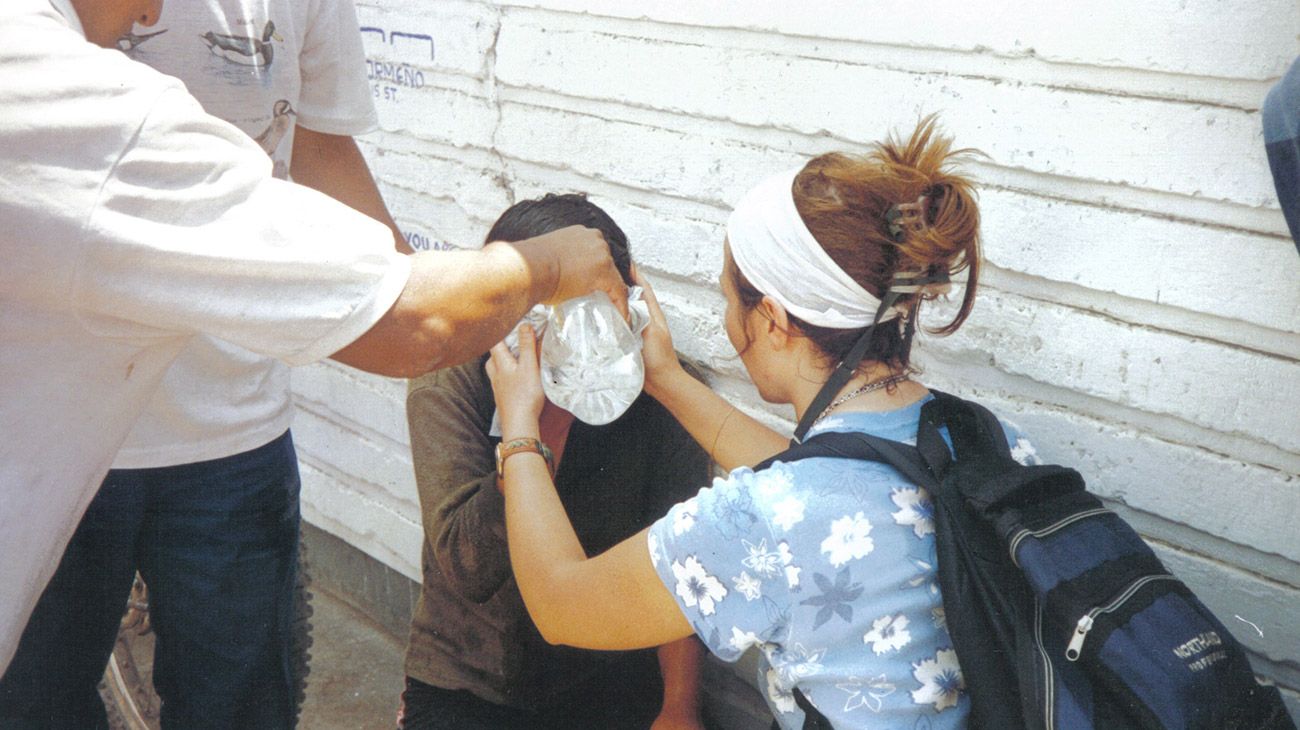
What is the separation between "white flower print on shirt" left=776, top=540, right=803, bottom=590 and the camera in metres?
1.63

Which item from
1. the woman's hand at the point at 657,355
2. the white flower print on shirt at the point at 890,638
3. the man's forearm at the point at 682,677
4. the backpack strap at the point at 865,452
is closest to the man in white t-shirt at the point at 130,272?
the backpack strap at the point at 865,452

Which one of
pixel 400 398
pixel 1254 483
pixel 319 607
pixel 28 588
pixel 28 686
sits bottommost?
pixel 319 607

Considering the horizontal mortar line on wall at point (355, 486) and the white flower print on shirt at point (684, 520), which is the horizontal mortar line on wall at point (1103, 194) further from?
the horizontal mortar line on wall at point (355, 486)

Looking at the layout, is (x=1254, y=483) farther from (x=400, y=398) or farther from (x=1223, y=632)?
(x=400, y=398)

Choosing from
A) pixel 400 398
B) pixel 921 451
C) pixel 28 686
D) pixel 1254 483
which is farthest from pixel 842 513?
pixel 400 398

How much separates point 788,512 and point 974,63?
3.31 feet

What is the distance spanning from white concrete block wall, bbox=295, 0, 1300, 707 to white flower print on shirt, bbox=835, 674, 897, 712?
736 mm

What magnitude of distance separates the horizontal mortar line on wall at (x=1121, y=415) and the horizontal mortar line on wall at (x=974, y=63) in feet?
1.82

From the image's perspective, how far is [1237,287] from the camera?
1918 millimetres

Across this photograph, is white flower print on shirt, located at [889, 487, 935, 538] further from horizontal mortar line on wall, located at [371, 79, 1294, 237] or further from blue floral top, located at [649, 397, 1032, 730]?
horizontal mortar line on wall, located at [371, 79, 1294, 237]

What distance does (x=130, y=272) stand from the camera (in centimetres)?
132

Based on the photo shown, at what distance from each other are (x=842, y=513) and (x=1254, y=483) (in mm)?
837

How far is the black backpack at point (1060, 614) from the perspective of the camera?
1.48 metres

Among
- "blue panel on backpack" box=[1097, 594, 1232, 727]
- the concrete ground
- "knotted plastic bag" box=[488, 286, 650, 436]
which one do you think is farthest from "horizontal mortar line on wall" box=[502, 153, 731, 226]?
the concrete ground
